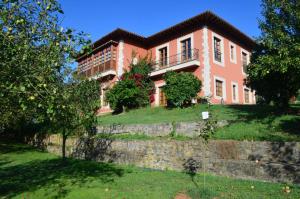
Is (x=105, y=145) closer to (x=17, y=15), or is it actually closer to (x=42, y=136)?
(x=17, y=15)

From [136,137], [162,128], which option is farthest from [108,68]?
[162,128]

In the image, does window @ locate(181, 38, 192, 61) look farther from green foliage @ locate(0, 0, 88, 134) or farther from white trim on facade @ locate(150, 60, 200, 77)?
green foliage @ locate(0, 0, 88, 134)

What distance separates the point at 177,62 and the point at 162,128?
1110cm

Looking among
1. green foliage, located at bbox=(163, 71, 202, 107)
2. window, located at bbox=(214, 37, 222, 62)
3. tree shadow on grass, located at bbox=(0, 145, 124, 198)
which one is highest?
window, located at bbox=(214, 37, 222, 62)

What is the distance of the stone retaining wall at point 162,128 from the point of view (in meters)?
13.2

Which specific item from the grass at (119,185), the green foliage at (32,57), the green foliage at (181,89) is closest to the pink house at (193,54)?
the green foliage at (181,89)

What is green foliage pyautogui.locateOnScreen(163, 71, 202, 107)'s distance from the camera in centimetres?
1955

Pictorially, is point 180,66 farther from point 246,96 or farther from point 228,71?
point 246,96

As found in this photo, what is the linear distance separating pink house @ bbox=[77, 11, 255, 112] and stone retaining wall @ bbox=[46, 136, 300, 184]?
8.35m

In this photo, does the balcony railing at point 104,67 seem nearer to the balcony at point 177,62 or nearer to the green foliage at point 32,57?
the balcony at point 177,62

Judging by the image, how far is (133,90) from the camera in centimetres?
2411

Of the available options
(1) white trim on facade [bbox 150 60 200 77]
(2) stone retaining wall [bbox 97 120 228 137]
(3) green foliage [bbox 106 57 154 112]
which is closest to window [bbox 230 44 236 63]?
(1) white trim on facade [bbox 150 60 200 77]

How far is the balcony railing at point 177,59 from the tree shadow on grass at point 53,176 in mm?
12237

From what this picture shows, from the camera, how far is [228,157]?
33.1ft
